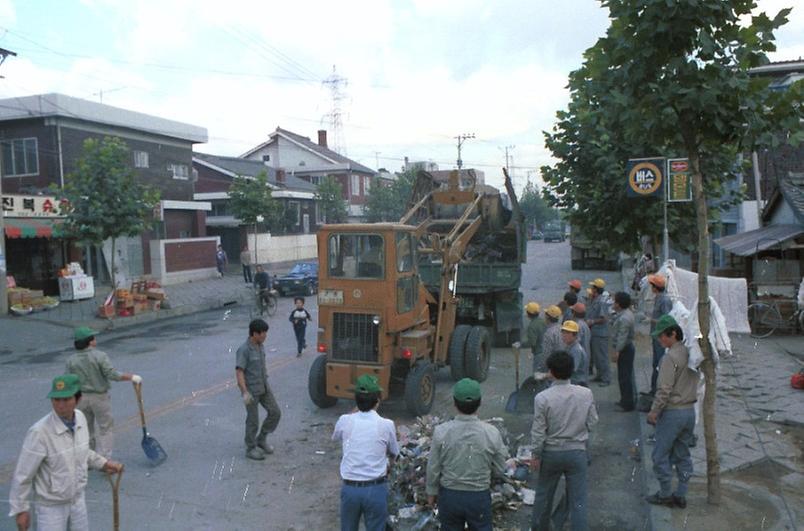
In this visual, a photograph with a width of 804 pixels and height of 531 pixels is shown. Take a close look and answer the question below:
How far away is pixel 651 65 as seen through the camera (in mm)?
5848

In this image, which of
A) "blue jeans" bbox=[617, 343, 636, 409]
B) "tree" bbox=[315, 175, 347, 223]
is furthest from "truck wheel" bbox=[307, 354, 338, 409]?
"tree" bbox=[315, 175, 347, 223]

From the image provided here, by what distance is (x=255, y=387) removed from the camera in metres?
7.80

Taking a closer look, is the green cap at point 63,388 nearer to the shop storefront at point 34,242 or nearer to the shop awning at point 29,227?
the shop storefront at point 34,242

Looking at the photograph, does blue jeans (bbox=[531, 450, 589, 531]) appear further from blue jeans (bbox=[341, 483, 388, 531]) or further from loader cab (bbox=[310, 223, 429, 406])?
loader cab (bbox=[310, 223, 429, 406])

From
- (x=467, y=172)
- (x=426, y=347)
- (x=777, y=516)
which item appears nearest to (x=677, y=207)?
(x=467, y=172)

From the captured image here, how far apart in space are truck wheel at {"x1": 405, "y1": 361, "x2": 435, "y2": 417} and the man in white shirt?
4.35 metres

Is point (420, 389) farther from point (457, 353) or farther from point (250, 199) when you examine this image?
point (250, 199)

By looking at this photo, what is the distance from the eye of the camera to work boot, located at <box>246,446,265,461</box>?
7.89 meters

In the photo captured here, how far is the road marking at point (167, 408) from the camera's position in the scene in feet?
24.8

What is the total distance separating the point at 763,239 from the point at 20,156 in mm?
25388

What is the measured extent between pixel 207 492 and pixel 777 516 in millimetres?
5283

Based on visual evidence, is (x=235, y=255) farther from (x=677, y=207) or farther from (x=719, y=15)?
(x=719, y=15)

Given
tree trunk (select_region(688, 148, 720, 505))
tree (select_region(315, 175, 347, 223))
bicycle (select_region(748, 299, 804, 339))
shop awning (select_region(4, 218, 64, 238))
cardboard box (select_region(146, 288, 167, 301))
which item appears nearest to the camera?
tree trunk (select_region(688, 148, 720, 505))

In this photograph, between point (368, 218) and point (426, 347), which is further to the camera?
point (368, 218)
